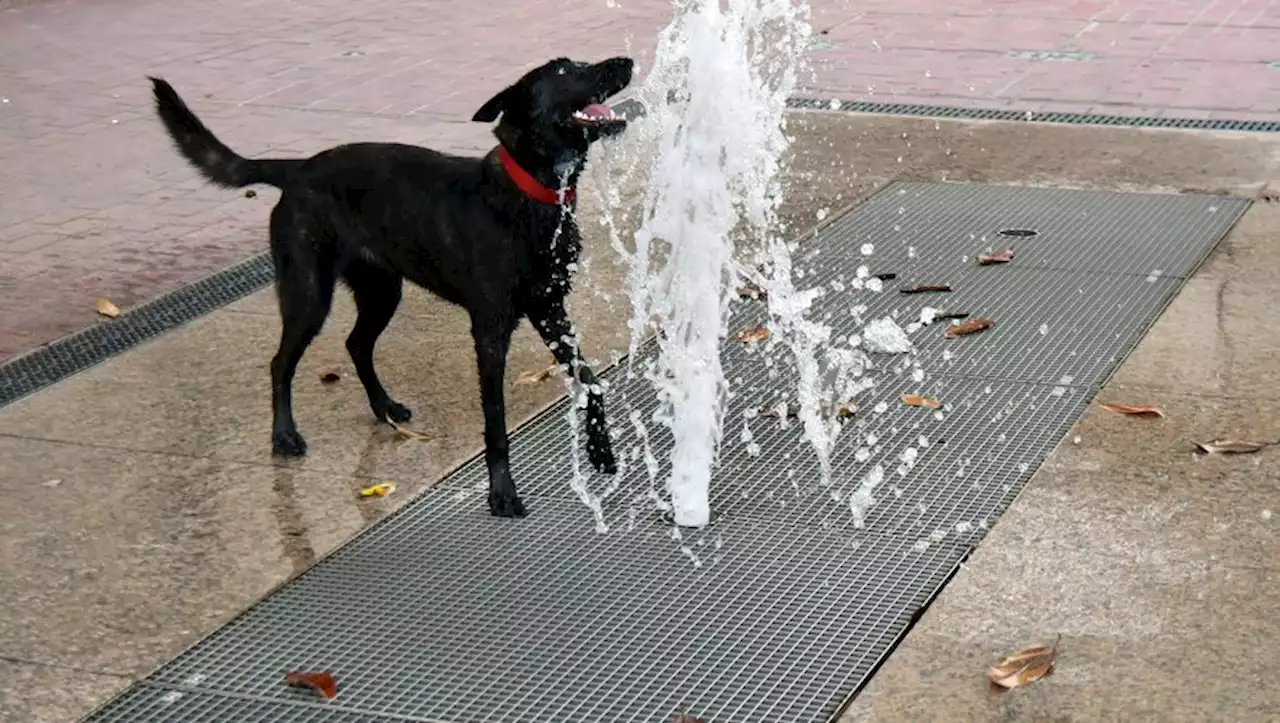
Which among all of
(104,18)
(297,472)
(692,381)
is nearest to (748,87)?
(692,381)

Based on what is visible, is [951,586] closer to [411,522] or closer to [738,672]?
[738,672]

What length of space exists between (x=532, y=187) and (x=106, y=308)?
2.61 m

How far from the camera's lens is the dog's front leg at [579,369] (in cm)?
515

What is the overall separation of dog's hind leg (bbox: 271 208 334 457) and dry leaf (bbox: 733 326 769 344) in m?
1.61

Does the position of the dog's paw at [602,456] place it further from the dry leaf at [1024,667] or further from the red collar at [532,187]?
the dry leaf at [1024,667]

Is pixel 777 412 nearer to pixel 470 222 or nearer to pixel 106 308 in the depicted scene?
pixel 470 222

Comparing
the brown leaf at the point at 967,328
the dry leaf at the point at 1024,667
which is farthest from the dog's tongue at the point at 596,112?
the brown leaf at the point at 967,328

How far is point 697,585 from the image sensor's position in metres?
4.66

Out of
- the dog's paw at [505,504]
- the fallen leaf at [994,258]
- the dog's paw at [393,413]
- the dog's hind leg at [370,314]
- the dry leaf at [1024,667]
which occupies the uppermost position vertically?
the dog's hind leg at [370,314]

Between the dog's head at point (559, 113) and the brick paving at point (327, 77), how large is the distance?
A: 249cm

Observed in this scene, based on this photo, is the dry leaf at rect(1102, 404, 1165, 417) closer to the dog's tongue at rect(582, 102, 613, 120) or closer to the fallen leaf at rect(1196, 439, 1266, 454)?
the fallen leaf at rect(1196, 439, 1266, 454)

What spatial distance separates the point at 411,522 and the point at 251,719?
109 cm

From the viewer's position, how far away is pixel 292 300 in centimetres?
543

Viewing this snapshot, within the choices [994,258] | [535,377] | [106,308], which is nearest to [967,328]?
[994,258]
